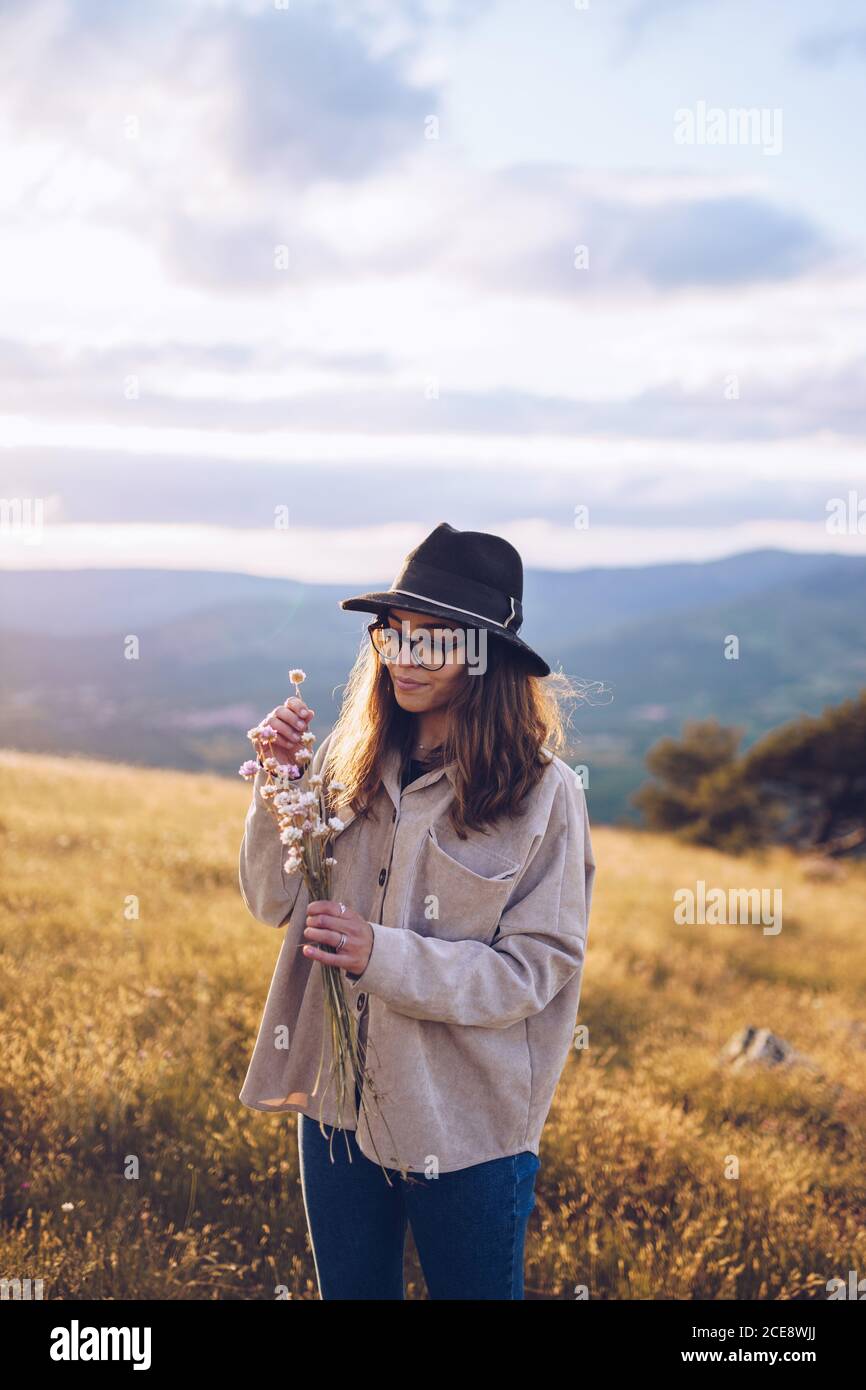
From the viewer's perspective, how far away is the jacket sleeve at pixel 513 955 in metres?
2.48

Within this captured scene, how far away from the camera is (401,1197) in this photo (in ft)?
9.21

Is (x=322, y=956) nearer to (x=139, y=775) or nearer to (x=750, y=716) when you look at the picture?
(x=139, y=775)

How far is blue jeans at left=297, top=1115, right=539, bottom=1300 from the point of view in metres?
2.60

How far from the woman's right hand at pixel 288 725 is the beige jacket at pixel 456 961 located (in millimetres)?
100

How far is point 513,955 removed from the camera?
258 centimetres

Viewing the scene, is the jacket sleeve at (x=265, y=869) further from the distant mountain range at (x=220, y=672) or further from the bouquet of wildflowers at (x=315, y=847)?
the distant mountain range at (x=220, y=672)

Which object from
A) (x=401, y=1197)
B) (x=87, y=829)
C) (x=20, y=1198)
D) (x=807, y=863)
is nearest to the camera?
(x=401, y=1197)

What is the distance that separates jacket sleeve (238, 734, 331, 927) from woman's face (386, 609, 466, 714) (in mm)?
297

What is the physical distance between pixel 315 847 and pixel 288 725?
1.04 feet

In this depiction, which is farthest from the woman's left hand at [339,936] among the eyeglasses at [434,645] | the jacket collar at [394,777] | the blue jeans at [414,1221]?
the eyeglasses at [434,645]

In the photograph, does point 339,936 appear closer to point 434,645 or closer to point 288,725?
point 288,725

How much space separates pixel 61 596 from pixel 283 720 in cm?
13253

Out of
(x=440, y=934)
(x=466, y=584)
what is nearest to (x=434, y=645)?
(x=466, y=584)
